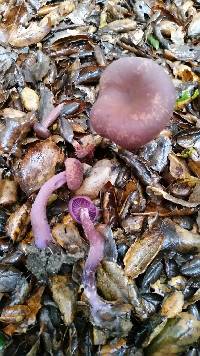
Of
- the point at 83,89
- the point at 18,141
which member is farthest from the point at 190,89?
the point at 18,141

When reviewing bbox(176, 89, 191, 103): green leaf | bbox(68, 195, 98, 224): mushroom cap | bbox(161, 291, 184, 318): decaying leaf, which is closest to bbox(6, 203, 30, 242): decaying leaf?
bbox(68, 195, 98, 224): mushroom cap

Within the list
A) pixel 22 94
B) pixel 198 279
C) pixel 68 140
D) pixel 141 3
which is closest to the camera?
pixel 198 279

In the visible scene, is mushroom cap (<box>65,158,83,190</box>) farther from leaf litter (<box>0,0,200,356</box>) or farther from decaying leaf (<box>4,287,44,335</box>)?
decaying leaf (<box>4,287,44,335</box>)

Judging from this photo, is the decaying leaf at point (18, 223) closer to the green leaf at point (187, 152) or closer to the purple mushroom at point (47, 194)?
the purple mushroom at point (47, 194)

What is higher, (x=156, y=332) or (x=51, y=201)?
(x=51, y=201)

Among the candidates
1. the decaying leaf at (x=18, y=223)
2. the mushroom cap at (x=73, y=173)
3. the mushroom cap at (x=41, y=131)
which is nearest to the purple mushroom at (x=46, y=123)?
the mushroom cap at (x=41, y=131)

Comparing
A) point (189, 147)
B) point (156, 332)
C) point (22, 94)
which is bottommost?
point (156, 332)

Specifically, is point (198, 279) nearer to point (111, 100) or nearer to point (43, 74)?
point (111, 100)

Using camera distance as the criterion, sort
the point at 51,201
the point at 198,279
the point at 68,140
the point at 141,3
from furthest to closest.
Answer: the point at 141,3, the point at 68,140, the point at 51,201, the point at 198,279
